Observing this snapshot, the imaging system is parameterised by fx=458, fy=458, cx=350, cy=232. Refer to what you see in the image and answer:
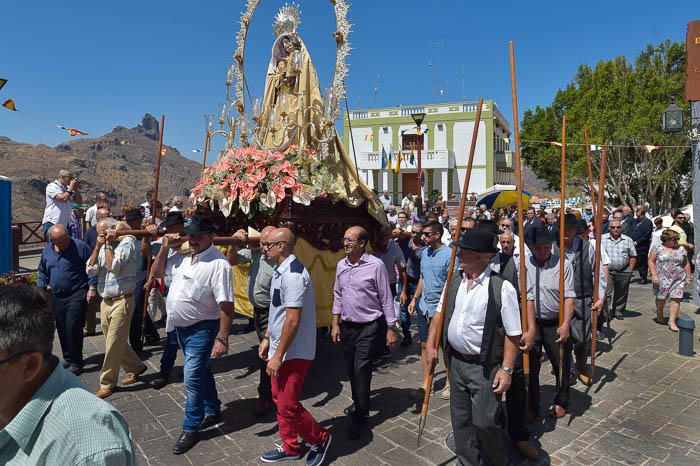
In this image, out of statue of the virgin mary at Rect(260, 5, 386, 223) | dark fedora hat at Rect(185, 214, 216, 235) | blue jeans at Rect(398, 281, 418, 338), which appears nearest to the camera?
dark fedora hat at Rect(185, 214, 216, 235)

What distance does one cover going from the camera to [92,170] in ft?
202

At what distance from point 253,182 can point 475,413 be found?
135 inches

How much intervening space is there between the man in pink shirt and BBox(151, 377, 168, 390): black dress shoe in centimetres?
231

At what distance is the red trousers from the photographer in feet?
11.6

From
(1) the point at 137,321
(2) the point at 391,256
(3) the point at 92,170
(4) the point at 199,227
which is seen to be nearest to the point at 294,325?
(4) the point at 199,227

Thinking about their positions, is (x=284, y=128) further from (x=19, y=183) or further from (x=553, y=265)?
(x=19, y=183)

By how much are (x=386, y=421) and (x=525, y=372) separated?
4.65 ft

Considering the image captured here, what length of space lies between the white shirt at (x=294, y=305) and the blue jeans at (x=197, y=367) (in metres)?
0.68

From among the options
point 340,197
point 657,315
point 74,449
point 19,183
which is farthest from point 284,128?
point 19,183

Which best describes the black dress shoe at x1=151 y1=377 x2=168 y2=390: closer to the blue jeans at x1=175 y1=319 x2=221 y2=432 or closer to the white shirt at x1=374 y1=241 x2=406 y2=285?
the blue jeans at x1=175 y1=319 x2=221 y2=432

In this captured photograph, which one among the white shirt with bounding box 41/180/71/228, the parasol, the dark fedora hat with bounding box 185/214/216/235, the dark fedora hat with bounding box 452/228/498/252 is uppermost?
the parasol

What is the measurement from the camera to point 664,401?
492 cm

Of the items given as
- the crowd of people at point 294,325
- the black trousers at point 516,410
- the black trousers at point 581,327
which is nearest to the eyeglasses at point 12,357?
the crowd of people at point 294,325

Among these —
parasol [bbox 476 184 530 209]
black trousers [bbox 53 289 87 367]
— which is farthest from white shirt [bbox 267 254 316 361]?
parasol [bbox 476 184 530 209]
